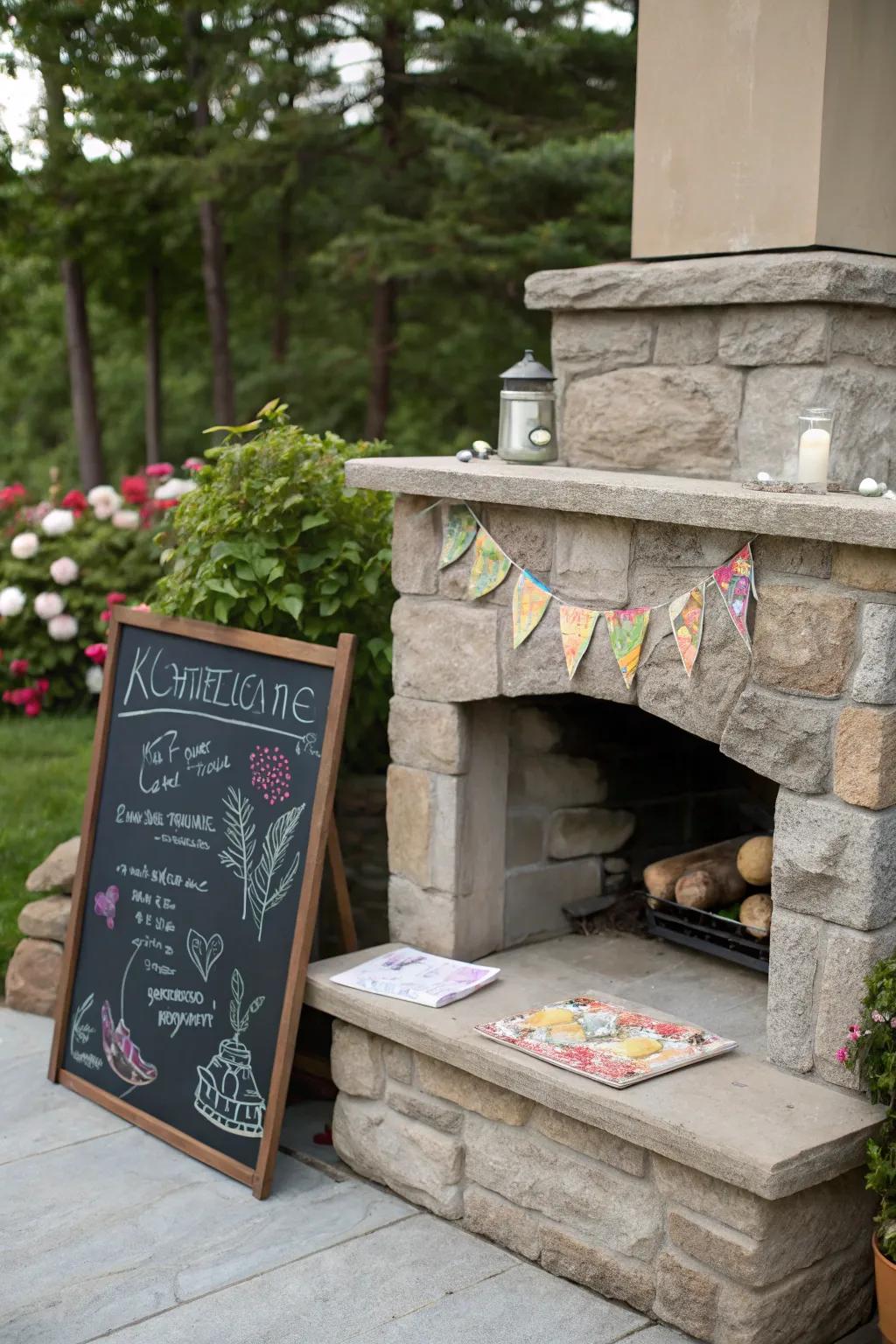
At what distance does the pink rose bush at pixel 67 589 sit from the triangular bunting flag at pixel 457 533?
3.71m

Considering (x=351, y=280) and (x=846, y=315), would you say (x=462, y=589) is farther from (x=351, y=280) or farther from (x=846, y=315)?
(x=351, y=280)

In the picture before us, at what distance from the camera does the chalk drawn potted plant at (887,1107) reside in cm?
258

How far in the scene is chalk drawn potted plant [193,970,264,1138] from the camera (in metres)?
3.44

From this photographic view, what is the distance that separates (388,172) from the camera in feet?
38.2

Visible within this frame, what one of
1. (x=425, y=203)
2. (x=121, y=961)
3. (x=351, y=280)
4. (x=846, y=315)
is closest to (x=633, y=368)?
(x=846, y=315)

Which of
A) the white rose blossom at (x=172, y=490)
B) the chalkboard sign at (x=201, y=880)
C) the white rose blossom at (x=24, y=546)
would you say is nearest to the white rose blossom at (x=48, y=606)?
the white rose blossom at (x=24, y=546)

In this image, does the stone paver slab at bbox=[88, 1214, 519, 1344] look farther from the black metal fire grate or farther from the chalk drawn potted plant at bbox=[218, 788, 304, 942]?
the black metal fire grate

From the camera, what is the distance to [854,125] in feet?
10.5

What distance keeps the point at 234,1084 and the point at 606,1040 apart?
0.98 meters

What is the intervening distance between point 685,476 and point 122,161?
359 inches

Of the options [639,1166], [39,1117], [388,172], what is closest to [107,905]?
[39,1117]

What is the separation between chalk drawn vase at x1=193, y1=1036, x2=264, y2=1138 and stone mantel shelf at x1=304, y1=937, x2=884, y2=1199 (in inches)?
12.7

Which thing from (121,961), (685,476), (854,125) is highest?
(854,125)

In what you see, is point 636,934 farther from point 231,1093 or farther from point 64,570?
point 64,570
